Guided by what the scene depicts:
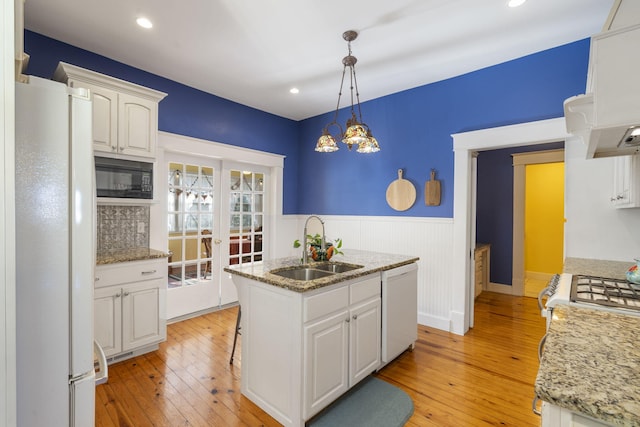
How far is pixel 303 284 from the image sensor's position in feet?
5.86

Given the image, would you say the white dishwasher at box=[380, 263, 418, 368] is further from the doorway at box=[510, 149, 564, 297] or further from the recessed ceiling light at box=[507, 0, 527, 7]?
the doorway at box=[510, 149, 564, 297]

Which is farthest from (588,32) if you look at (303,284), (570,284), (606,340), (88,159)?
Result: (88,159)

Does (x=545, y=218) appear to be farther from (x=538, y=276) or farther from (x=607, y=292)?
(x=607, y=292)

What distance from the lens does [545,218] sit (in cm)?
566

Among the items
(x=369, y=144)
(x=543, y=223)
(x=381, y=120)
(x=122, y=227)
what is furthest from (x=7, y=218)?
(x=543, y=223)

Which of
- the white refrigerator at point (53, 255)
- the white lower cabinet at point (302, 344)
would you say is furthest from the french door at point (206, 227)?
the white refrigerator at point (53, 255)

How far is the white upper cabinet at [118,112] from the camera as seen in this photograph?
250 centimetres

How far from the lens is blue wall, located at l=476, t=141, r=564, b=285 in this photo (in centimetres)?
492

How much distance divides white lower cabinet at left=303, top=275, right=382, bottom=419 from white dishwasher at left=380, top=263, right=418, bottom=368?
3.2 inches

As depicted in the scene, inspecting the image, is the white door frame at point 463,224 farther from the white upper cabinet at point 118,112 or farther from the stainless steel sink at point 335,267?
the white upper cabinet at point 118,112

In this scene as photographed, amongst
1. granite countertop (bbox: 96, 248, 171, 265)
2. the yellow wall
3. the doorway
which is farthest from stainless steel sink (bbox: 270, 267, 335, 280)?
the yellow wall

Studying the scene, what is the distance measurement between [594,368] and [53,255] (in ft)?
5.55

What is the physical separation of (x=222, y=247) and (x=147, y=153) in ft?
5.30

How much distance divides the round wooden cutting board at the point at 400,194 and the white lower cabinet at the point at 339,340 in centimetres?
162
